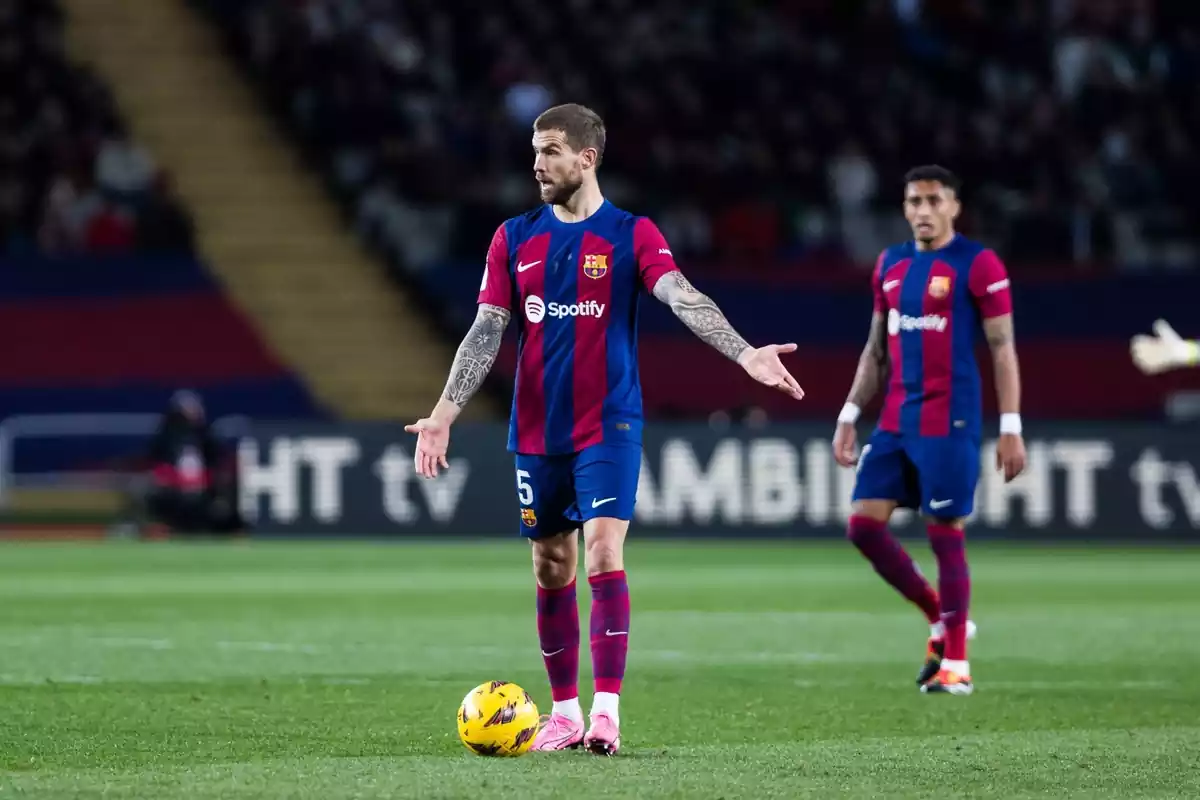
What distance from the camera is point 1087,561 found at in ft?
63.5

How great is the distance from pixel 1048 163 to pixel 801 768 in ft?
65.4

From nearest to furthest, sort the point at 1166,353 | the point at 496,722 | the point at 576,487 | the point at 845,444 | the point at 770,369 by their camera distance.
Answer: the point at 770,369
the point at 496,722
the point at 576,487
the point at 1166,353
the point at 845,444

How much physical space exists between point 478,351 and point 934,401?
3147 mm

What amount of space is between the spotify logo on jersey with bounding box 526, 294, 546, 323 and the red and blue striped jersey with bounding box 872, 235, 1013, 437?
3.03 m

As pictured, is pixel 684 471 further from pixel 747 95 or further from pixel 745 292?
pixel 747 95

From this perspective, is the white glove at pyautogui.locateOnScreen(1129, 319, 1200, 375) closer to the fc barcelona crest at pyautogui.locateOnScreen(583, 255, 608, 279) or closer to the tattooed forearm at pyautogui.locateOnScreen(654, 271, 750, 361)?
the tattooed forearm at pyautogui.locateOnScreen(654, 271, 750, 361)

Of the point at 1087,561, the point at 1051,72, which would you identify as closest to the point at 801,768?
the point at 1087,561

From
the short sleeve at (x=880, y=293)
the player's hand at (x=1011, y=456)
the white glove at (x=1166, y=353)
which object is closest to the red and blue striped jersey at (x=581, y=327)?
the white glove at (x=1166, y=353)

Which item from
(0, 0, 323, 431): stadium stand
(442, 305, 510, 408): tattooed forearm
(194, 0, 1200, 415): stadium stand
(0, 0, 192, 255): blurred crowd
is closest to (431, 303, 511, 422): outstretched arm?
(442, 305, 510, 408): tattooed forearm

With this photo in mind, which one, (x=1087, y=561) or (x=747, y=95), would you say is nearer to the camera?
(x=1087, y=561)

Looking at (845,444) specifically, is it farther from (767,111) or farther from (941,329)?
(767,111)

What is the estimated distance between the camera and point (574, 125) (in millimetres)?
7281

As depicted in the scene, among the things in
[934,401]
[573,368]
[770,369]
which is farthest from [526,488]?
[934,401]

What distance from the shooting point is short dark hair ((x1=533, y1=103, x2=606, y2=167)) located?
7277mm
